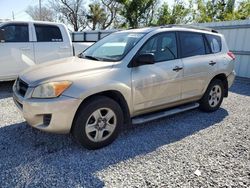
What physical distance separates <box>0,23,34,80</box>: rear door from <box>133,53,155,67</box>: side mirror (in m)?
4.04

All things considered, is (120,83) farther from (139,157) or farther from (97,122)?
(139,157)

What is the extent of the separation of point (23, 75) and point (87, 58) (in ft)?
3.40

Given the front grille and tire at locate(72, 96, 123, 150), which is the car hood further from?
tire at locate(72, 96, 123, 150)

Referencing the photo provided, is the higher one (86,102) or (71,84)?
(71,84)

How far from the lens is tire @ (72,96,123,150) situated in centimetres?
321

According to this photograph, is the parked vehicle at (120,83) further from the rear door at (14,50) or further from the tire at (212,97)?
the rear door at (14,50)

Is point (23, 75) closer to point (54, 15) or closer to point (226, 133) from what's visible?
point (226, 133)

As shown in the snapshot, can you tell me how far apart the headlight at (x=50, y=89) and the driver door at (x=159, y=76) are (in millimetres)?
1026

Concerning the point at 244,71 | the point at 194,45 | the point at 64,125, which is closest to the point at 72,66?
the point at 64,125

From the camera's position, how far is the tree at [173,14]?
2731 cm

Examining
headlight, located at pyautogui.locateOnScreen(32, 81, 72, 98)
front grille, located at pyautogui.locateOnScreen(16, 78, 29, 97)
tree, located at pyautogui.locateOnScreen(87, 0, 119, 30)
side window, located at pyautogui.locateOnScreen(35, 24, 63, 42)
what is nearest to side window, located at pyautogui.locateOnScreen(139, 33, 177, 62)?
headlight, located at pyautogui.locateOnScreen(32, 81, 72, 98)

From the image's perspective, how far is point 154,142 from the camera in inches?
147

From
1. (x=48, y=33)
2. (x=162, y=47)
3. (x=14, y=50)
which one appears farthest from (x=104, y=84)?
(x=48, y=33)

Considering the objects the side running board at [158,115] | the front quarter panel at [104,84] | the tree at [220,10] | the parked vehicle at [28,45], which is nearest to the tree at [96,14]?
the tree at [220,10]
